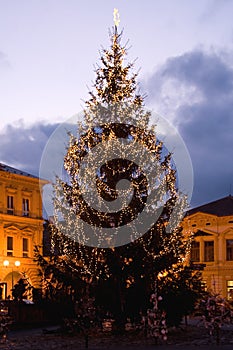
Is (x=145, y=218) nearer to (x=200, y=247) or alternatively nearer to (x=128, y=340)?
(x=128, y=340)

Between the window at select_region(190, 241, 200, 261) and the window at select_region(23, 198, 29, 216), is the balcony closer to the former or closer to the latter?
the window at select_region(23, 198, 29, 216)

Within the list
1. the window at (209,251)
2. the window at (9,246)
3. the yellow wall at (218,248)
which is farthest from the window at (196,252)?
the window at (9,246)

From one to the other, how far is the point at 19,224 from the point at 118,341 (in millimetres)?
33457

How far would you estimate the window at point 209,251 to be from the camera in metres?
57.1

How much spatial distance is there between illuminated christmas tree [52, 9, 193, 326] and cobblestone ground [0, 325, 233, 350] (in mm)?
1938

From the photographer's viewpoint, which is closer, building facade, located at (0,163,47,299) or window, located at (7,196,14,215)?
building facade, located at (0,163,47,299)

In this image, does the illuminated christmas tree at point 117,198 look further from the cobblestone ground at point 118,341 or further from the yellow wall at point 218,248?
the yellow wall at point 218,248

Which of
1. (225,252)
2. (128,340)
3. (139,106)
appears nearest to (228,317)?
(128,340)

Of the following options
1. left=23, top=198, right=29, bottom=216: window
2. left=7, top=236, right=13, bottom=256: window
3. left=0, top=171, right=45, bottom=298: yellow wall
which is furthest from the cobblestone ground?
left=23, top=198, right=29, bottom=216: window

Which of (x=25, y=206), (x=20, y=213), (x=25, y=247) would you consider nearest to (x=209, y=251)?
(x=25, y=247)

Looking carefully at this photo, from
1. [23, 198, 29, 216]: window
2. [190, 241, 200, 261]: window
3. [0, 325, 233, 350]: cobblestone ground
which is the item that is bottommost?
[0, 325, 233, 350]: cobblestone ground

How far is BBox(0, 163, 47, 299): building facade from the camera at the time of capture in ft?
180

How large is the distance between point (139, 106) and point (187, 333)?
30.5 feet

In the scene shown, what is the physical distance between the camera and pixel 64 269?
27047 mm
